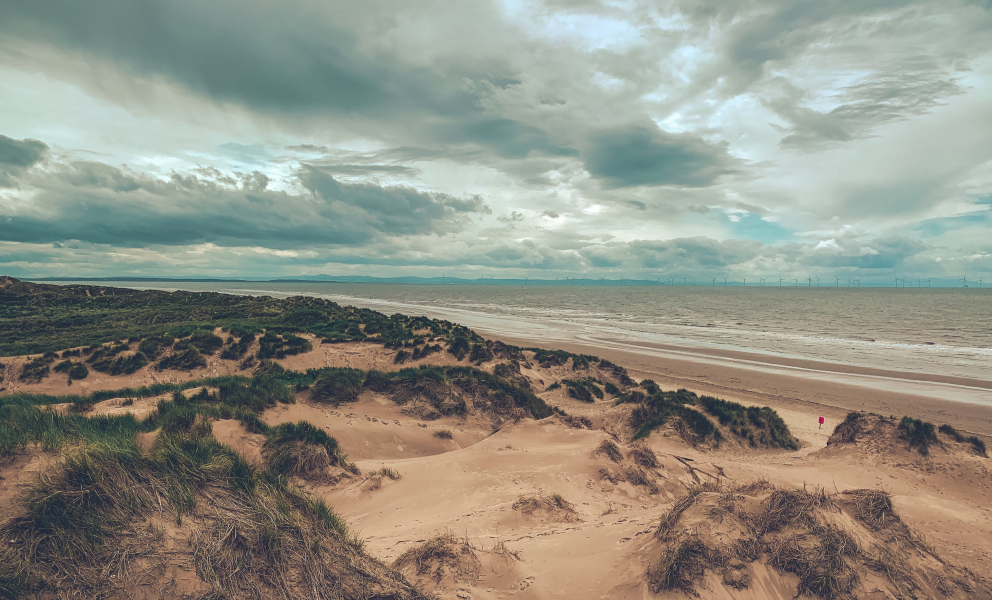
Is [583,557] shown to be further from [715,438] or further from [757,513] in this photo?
[715,438]

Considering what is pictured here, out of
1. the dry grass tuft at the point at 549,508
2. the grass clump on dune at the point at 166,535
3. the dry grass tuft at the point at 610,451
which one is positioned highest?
the grass clump on dune at the point at 166,535

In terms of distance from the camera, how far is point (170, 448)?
217 inches

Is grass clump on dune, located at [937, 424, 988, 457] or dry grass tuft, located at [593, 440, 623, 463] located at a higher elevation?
grass clump on dune, located at [937, 424, 988, 457]

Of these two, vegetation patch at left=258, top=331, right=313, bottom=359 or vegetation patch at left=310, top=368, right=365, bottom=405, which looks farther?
vegetation patch at left=258, top=331, right=313, bottom=359

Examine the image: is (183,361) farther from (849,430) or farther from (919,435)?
(919,435)

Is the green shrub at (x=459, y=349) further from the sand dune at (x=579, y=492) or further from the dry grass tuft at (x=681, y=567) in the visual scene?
the dry grass tuft at (x=681, y=567)

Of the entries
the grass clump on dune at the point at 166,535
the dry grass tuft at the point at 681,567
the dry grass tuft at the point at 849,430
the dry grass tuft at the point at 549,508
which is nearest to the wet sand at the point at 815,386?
the dry grass tuft at the point at 849,430

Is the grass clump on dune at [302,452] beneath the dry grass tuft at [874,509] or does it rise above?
beneath

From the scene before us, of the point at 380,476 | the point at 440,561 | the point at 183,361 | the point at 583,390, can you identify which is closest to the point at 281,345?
the point at 183,361

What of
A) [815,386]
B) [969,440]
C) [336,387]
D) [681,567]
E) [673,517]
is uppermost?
[673,517]

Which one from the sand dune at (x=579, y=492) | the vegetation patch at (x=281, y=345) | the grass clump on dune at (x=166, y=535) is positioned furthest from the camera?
the vegetation patch at (x=281, y=345)

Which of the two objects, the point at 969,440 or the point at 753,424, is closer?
the point at 969,440

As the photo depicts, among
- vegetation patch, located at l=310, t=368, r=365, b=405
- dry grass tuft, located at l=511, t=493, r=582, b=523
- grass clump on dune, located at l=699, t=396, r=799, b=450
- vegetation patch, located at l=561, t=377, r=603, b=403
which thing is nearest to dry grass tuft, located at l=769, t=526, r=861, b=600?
dry grass tuft, located at l=511, t=493, r=582, b=523

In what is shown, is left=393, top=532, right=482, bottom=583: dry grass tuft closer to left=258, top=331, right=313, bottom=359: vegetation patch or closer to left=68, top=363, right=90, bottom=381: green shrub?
left=258, top=331, right=313, bottom=359: vegetation patch
